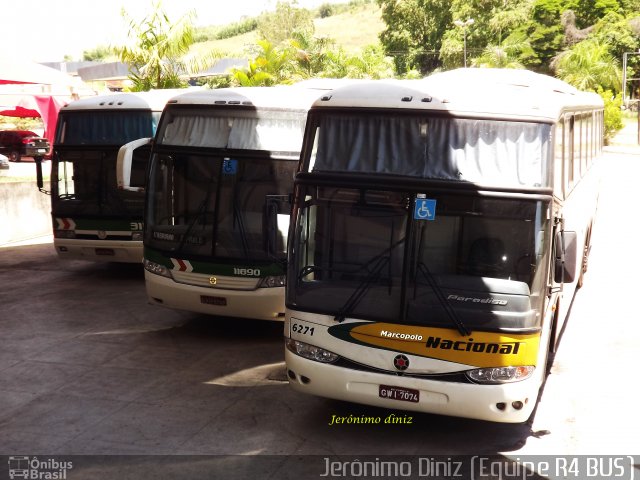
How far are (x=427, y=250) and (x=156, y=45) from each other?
60.7ft

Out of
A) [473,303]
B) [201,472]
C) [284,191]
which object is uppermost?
[284,191]

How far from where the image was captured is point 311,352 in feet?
25.3

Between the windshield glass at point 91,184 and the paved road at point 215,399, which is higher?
the windshield glass at point 91,184

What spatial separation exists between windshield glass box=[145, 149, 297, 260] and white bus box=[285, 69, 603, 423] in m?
2.92

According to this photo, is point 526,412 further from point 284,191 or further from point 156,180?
point 156,180

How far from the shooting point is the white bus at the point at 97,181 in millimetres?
14789

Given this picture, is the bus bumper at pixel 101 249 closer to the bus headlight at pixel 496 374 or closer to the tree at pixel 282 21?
the bus headlight at pixel 496 374

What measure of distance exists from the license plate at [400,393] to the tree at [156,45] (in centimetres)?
1844

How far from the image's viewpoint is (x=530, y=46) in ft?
209

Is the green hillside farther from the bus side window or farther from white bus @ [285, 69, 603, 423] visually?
white bus @ [285, 69, 603, 423]

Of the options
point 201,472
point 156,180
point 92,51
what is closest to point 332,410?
point 201,472

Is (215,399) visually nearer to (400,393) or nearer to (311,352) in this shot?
(311,352)

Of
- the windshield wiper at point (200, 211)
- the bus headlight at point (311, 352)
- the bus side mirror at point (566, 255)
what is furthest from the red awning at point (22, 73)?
the bus side mirror at point (566, 255)

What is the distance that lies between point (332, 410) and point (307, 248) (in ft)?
6.06
